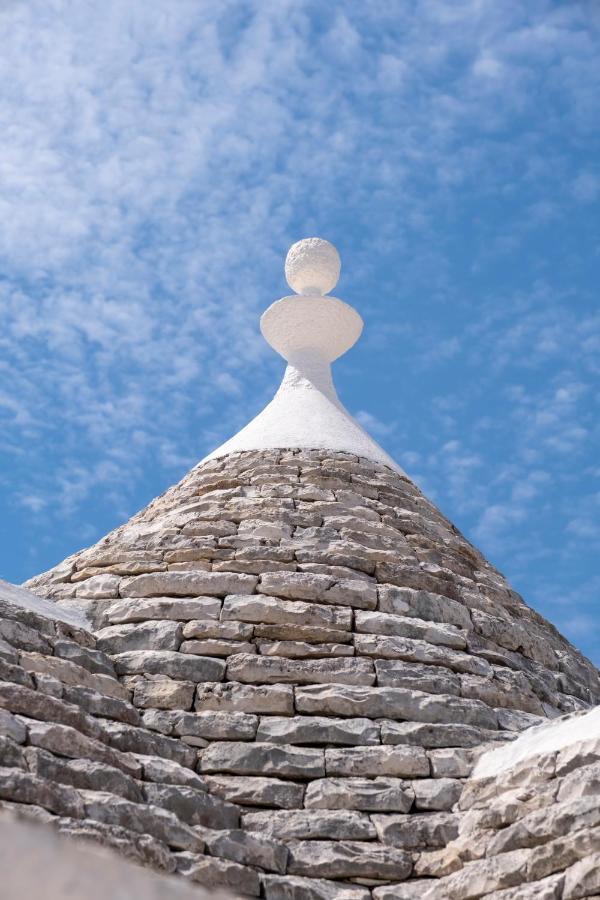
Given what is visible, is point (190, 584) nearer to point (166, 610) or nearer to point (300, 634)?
point (166, 610)

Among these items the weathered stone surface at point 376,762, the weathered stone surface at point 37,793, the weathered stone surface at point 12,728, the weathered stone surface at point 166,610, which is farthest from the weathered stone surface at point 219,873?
the weathered stone surface at point 166,610

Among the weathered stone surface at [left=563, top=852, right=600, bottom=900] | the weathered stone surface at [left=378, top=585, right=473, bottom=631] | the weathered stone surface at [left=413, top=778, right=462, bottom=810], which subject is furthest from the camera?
the weathered stone surface at [left=378, top=585, right=473, bottom=631]

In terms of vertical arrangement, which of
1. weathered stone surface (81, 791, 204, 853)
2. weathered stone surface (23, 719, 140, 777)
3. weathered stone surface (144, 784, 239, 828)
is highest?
weathered stone surface (23, 719, 140, 777)

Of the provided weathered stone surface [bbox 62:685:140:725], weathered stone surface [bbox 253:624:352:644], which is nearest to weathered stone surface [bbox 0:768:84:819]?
weathered stone surface [bbox 62:685:140:725]

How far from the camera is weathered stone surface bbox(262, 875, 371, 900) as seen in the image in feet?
17.1

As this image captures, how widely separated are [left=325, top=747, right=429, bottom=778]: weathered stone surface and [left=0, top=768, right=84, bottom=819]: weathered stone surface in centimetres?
168

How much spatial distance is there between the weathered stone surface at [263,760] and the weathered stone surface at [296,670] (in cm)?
55

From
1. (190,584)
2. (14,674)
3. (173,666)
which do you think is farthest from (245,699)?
(14,674)

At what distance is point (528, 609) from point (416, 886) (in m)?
3.50

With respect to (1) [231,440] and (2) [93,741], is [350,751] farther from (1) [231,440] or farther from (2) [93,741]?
(1) [231,440]

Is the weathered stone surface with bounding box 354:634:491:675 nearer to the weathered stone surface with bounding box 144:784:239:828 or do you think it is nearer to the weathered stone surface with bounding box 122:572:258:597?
the weathered stone surface with bounding box 122:572:258:597

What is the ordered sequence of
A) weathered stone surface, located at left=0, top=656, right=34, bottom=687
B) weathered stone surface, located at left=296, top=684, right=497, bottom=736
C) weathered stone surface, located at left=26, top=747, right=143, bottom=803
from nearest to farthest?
weathered stone surface, located at left=26, top=747, right=143, bottom=803 < weathered stone surface, located at left=0, top=656, right=34, bottom=687 < weathered stone surface, located at left=296, top=684, right=497, bottom=736

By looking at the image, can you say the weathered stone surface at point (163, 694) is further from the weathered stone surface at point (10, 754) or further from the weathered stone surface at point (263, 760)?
the weathered stone surface at point (10, 754)

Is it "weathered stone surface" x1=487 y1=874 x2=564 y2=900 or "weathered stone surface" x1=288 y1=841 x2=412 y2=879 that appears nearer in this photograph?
"weathered stone surface" x1=487 y1=874 x2=564 y2=900
